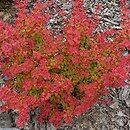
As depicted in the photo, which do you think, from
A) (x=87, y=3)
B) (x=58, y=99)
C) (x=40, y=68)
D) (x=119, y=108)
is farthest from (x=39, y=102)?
(x=87, y=3)

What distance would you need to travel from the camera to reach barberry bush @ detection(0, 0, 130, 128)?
14.1 feet

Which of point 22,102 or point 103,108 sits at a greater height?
point 22,102

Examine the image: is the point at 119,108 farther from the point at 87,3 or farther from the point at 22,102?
the point at 87,3

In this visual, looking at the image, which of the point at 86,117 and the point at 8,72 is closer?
the point at 8,72

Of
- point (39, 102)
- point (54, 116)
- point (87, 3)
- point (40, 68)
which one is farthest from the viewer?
point (87, 3)

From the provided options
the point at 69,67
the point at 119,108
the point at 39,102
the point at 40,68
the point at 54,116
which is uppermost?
the point at 40,68

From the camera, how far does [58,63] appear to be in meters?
4.41

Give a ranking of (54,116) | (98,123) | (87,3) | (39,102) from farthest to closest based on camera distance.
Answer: (87,3) → (98,123) → (54,116) → (39,102)

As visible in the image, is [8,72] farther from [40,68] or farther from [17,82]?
[40,68]

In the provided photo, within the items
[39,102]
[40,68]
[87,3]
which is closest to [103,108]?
[39,102]

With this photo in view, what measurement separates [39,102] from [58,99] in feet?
1.03

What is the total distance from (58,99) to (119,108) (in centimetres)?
140

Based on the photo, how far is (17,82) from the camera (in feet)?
15.5

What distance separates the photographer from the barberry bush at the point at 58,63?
4.29 metres
